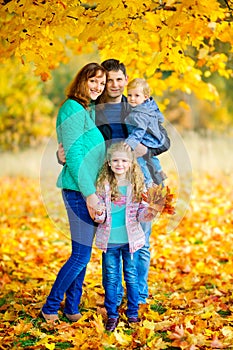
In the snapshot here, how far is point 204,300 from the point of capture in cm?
473

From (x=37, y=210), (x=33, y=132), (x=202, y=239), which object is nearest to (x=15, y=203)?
(x=37, y=210)

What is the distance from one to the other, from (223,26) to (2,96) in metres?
11.5

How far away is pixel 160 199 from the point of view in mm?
3943

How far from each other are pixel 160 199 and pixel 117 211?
0.29 meters

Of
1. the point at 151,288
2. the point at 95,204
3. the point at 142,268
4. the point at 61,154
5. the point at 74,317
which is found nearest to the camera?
the point at 95,204

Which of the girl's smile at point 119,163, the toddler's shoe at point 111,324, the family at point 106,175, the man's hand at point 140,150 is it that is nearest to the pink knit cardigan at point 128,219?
the family at point 106,175

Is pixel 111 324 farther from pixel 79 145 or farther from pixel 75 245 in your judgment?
pixel 79 145

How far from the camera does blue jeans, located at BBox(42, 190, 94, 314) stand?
4023 millimetres

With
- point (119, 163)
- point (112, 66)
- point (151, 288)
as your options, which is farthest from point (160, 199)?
point (151, 288)

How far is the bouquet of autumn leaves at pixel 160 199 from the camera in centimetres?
395

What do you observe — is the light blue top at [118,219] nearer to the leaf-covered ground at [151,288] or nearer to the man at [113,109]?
the man at [113,109]

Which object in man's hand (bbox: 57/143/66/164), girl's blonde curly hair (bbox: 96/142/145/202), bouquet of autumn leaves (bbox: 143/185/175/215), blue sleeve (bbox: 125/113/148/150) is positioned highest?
blue sleeve (bbox: 125/113/148/150)

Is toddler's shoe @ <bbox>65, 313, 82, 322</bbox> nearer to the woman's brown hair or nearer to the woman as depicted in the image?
the woman

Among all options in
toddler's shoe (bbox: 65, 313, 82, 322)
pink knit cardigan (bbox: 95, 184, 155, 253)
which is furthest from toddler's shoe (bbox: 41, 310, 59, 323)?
pink knit cardigan (bbox: 95, 184, 155, 253)
